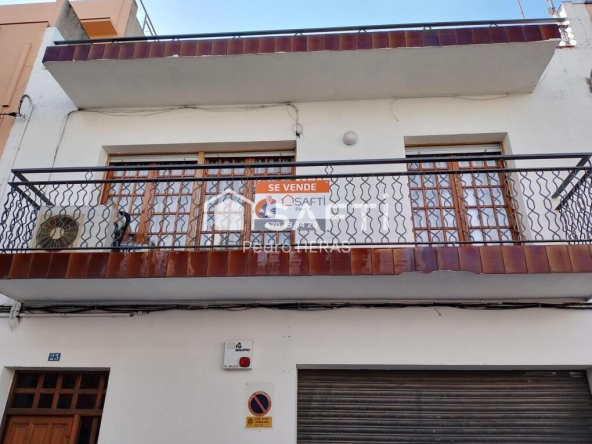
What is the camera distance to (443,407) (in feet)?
15.3

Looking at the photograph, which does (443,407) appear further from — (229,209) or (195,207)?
(195,207)

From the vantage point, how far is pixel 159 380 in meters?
4.71


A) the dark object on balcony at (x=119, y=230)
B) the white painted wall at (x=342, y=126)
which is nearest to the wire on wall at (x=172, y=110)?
the white painted wall at (x=342, y=126)

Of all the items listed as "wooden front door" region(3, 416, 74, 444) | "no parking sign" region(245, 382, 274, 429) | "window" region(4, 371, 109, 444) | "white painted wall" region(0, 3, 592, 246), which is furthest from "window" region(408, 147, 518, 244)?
"wooden front door" region(3, 416, 74, 444)

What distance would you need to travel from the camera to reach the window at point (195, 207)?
560 cm

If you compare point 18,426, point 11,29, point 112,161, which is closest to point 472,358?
point 18,426

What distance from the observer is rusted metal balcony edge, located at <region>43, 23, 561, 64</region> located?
18.2ft

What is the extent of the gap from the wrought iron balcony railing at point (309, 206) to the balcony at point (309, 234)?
0.02 meters

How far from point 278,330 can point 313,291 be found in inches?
24.6

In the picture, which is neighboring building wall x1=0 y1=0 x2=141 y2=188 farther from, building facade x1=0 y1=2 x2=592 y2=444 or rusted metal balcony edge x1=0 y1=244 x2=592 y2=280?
→ rusted metal balcony edge x1=0 y1=244 x2=592 y2=280

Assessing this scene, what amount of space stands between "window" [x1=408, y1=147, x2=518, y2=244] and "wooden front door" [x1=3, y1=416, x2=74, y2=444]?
4791 mm

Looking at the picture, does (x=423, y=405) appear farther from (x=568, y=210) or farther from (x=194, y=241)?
(x=194, y=241)

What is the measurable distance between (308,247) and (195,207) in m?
2.04

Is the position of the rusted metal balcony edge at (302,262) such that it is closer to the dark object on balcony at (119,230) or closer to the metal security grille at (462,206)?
the dark object on balcony at (119,230)
